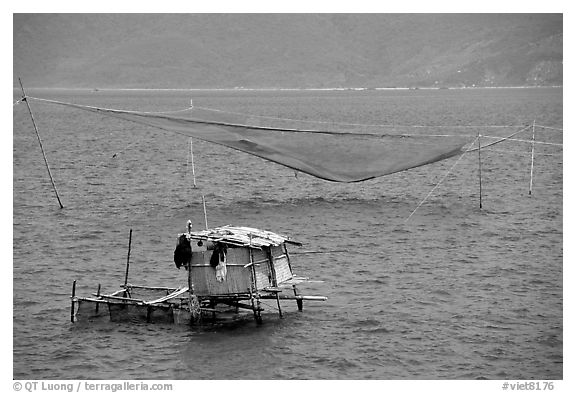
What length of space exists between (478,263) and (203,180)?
2850 centimetres

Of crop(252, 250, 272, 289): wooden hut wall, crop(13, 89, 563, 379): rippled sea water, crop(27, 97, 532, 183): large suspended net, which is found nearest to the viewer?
crop(13, 89, 563, 379): rippled sea water

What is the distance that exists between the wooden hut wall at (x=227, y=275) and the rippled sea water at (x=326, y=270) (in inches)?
A: 51.3

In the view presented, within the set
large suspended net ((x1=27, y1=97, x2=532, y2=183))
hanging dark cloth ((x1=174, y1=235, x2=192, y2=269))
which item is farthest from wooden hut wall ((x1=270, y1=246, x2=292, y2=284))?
large suspended net ((x1=27, y1=97, x2=532, y2=183))

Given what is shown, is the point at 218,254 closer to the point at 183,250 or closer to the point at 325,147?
the point at 183,250

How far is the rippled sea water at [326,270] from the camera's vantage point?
27.6m

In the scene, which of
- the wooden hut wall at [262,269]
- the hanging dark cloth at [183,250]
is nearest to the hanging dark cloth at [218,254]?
the hanging dark cloth at [183,250]

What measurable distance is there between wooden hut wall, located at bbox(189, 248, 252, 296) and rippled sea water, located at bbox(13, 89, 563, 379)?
1.30 meters

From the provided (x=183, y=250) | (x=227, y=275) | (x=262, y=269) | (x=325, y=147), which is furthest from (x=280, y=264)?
(x=325, y=147)

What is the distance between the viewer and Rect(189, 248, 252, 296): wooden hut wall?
2952 centimetres

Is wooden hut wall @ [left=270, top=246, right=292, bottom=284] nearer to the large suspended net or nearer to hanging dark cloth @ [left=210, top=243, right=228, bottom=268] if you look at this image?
hanging dark cloth @ [left=210, top=243, right=228, bottom=268]

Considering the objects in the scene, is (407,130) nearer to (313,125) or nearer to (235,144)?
(313,125)

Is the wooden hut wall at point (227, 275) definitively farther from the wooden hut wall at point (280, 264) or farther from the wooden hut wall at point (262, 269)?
the wooden hut wall at point (280, 264)

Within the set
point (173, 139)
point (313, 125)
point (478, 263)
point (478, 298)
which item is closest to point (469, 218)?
point (478, 263)
